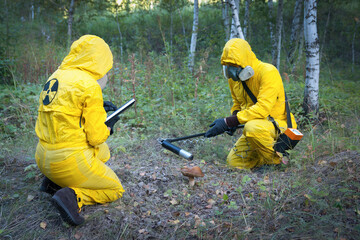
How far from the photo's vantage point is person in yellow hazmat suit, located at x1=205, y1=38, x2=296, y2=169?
3.53 metres

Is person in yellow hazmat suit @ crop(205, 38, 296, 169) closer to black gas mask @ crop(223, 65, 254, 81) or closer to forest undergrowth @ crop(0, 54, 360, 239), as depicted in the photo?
black gas mask @ crop(223, 65, 254, 81)

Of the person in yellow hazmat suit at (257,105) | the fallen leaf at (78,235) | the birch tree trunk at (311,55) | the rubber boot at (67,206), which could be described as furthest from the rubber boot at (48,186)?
the birch tree trunk at (311,55)

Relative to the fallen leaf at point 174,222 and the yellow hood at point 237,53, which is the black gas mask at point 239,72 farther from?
the fallen leaf at point 174,222

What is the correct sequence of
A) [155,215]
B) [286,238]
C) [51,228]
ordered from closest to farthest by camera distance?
1. [286,238]
2. [51,228]
3. [155,215]

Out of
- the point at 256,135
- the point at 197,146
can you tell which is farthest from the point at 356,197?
the point at 197,146

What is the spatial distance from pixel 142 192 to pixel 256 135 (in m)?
1.64

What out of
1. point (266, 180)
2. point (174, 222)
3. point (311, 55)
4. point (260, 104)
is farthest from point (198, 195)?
point (311, 55)

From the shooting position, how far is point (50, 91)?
2.45m

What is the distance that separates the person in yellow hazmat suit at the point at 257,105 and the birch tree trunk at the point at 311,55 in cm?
164

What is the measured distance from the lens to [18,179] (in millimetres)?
3373

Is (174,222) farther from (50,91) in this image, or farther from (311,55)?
(311,55)

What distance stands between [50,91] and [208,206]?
1.93 m

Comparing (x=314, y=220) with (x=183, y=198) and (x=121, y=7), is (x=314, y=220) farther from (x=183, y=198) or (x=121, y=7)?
(x=121, y=7)

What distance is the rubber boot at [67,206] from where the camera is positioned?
93.2 inches
